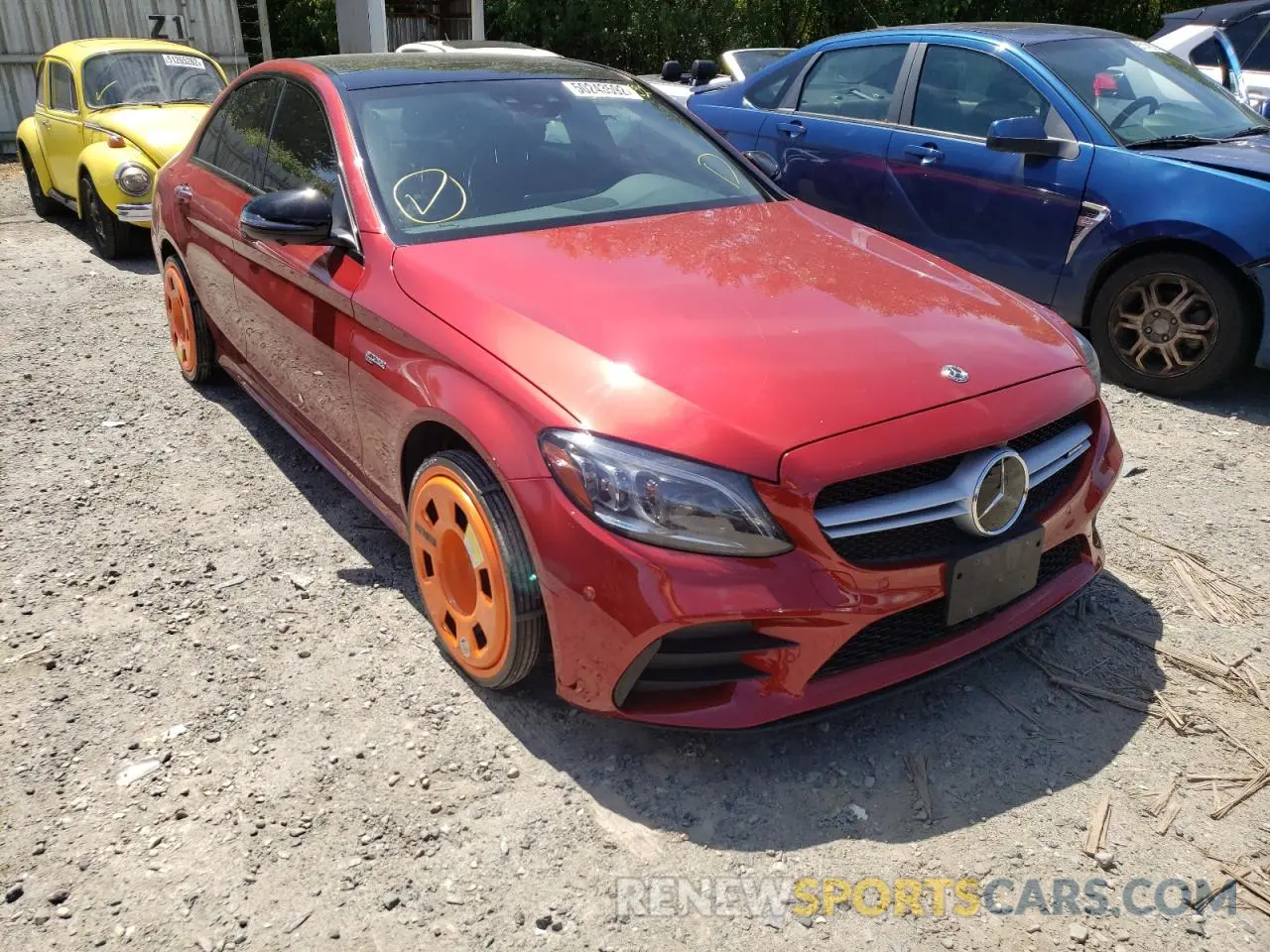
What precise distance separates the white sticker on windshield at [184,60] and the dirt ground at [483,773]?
611 centimetres

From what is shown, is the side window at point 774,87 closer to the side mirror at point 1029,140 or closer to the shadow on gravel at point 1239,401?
the side mirror at point 1029,140

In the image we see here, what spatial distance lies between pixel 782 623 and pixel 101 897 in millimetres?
1573

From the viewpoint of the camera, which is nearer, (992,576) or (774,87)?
(992,576)

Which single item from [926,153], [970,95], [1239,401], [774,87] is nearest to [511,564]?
[1239,401]

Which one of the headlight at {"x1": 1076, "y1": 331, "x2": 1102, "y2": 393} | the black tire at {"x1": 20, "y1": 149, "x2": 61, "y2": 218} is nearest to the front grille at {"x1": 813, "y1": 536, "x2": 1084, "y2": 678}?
the headlight at {"x1": 1076, "y1": 331, "x2": 1102, "y2": 393}

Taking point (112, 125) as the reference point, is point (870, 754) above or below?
below

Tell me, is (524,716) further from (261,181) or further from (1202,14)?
(1202,14)

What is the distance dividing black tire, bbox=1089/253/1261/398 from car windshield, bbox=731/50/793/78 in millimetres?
5751

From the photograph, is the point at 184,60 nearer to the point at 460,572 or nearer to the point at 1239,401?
the point at 460,572

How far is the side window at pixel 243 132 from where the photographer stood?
3.95 meters

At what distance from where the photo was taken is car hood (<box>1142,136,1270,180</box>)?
460cm

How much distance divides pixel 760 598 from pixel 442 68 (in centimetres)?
245

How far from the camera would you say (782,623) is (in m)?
2.25

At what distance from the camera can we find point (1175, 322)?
15.7ft
